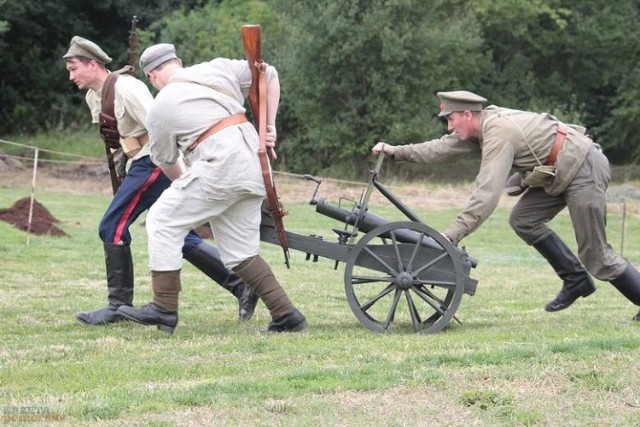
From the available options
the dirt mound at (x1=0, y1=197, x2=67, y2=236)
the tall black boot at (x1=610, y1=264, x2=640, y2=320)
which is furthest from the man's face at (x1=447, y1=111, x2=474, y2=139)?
the dirt mound at (x1=0, y1=197, x2=67, y2=236)

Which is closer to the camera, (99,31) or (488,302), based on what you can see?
(488,302)

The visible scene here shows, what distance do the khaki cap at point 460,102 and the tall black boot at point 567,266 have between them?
1.30 metres

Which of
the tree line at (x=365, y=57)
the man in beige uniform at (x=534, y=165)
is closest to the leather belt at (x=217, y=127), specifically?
the man in beige uniform at (x=534, y=165)

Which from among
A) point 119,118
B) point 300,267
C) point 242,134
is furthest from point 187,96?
point 300,267

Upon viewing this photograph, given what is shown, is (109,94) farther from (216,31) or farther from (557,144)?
(216,31)

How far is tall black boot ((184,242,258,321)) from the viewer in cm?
816

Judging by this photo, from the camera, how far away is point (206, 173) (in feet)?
22.8

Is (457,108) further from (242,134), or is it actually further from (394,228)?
(242,134)

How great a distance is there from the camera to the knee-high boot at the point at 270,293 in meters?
7.30

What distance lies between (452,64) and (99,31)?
14.6 metres

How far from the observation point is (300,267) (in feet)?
47.0

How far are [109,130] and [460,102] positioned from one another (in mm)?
2579

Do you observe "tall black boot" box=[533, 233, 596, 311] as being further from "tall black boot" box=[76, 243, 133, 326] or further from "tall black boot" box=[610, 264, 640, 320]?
"tall black boot" box=[76, 243, 133, 326]

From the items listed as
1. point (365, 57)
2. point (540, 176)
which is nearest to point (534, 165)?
point (540, 176)
